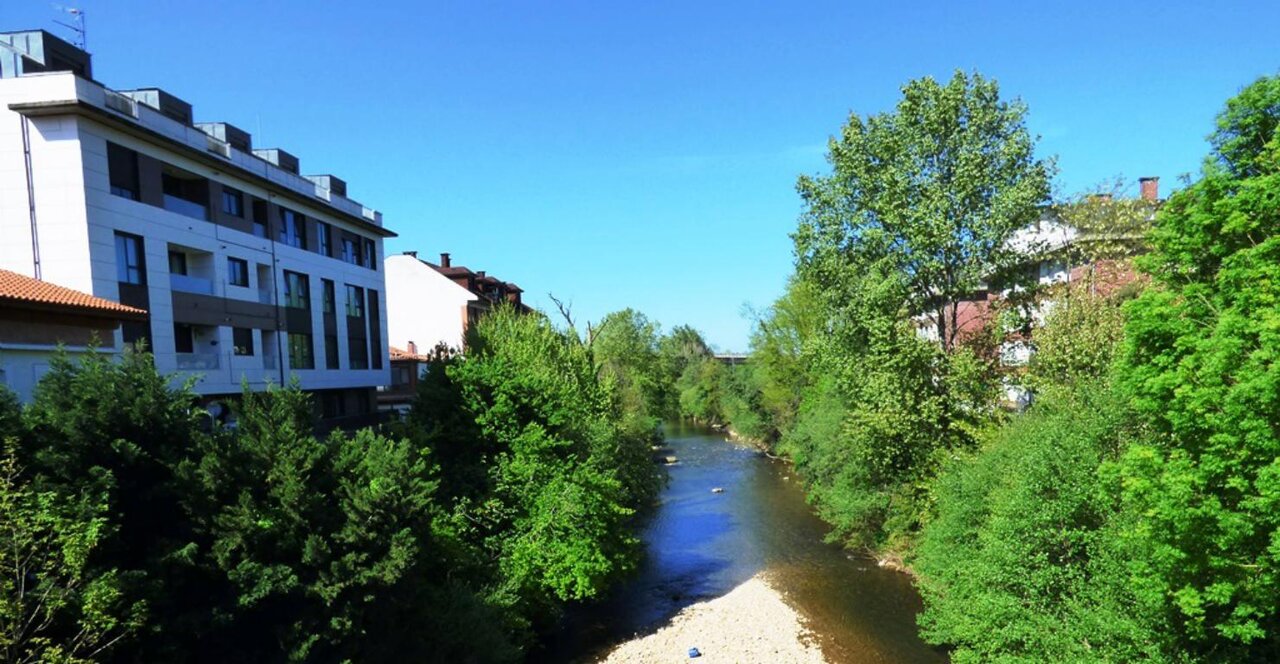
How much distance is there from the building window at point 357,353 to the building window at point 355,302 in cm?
137

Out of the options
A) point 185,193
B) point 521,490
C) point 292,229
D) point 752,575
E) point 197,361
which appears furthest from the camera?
point 292,229

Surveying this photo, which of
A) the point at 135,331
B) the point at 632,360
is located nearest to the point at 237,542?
the point at 135,331

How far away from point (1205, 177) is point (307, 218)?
3317cm

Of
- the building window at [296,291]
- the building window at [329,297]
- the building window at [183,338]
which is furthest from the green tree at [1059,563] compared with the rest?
the building window at [329,297]

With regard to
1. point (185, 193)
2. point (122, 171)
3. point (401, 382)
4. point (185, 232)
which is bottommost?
point (401, 382)

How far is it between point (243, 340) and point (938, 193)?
2826 cm

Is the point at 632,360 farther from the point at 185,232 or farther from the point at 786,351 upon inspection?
the point at 185,232

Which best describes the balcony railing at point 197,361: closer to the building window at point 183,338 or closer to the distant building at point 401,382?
the building window at point 183,338

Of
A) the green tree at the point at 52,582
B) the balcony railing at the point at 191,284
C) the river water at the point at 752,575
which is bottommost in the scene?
the river water at the point at 752,575

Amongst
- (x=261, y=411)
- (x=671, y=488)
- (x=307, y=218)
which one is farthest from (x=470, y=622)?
(x=671, y=488)

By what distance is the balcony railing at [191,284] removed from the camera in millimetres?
23016

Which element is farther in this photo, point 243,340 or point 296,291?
point 296,291

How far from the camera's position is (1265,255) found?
9.11 meters

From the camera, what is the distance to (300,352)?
30000 mm
